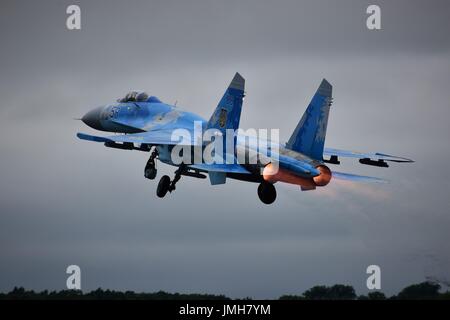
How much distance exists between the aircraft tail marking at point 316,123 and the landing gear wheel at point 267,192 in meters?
2.74

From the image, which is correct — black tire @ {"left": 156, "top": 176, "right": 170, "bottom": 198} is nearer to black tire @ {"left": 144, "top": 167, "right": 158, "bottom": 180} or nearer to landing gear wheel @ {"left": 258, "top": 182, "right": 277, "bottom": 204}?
black tire @ {"left": 144, "top": 167, "right": 158, "bottom": 180}

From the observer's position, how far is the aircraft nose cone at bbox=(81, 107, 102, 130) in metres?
50.5

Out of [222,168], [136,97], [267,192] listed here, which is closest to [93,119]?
[136,97]

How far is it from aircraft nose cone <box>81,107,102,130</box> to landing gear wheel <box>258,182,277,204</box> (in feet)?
31.9

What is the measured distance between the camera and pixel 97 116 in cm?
5050

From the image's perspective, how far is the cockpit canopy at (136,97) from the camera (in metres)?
49.9

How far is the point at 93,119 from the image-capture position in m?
50.6

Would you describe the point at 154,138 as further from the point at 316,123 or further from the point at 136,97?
the point at 316,123

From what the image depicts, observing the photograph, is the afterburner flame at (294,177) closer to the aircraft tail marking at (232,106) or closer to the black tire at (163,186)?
the aircraft tail marking at (232,106)

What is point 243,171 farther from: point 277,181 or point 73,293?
point 73,293

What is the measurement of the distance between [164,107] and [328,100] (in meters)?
10.1
